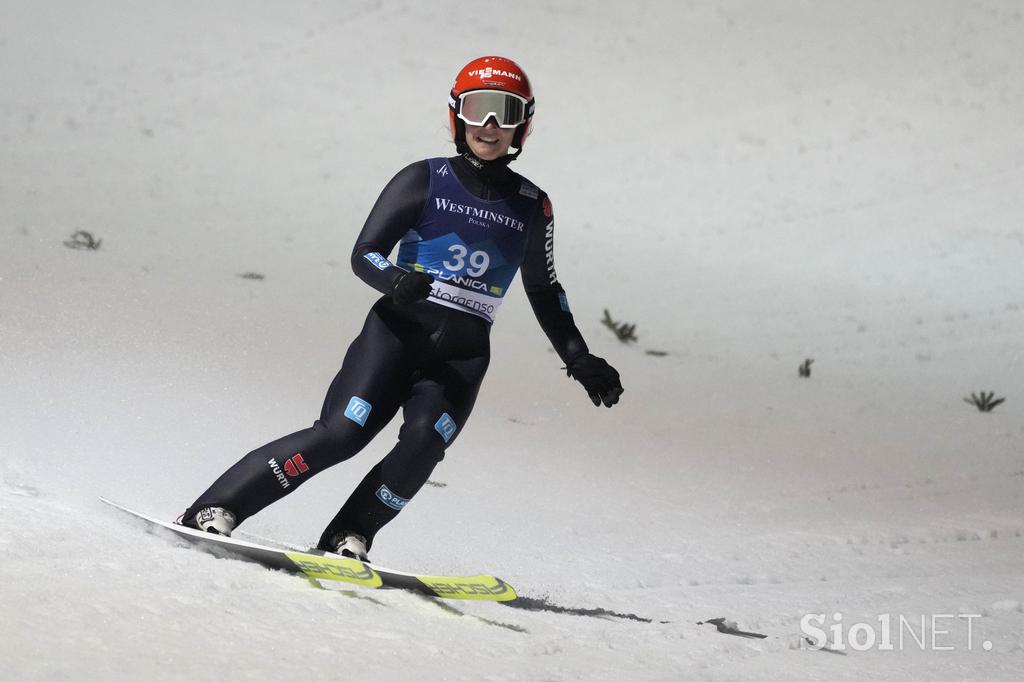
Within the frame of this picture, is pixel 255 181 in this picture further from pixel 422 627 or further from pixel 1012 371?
pixel 422 627

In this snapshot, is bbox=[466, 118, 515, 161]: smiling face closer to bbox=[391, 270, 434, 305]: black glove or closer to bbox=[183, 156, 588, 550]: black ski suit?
bbox=[183, 156, 588, 550]: black ski suit

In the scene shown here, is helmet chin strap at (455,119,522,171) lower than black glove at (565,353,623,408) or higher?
higher

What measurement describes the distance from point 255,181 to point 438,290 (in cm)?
1068

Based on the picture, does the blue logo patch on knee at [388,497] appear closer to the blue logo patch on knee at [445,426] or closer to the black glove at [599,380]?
the blue logo patch on knee at [445,426]

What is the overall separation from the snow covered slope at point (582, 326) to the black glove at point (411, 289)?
96 centimetres

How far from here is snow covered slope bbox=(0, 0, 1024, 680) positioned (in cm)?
435

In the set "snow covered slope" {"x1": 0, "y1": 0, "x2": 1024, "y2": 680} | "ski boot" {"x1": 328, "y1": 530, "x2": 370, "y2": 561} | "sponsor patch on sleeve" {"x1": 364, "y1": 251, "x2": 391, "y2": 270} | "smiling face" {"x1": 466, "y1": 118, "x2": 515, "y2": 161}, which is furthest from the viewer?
"smiling face" {"x1": 466, "y1": 118, "x2": 515, "y2": 161}

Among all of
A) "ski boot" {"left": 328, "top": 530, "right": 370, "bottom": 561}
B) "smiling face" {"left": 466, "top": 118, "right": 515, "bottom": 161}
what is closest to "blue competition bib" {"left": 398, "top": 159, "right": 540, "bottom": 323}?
"smiling face" {"left": 466, "top": 118, "right": 515, "bottom": 161}

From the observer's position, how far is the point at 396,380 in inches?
189

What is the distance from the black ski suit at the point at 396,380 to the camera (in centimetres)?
472

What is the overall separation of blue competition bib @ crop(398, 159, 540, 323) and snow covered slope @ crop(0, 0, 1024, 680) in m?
1.12

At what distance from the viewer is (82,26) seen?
20.2m

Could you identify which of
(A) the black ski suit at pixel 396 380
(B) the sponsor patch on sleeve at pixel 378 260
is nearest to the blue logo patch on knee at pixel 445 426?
(A) the black ski suit at pixel 396 380

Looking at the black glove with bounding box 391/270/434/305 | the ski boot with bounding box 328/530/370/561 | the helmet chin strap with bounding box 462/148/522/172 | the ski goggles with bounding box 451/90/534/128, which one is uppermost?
the ski goggles with bounding box 451/90/534/128
